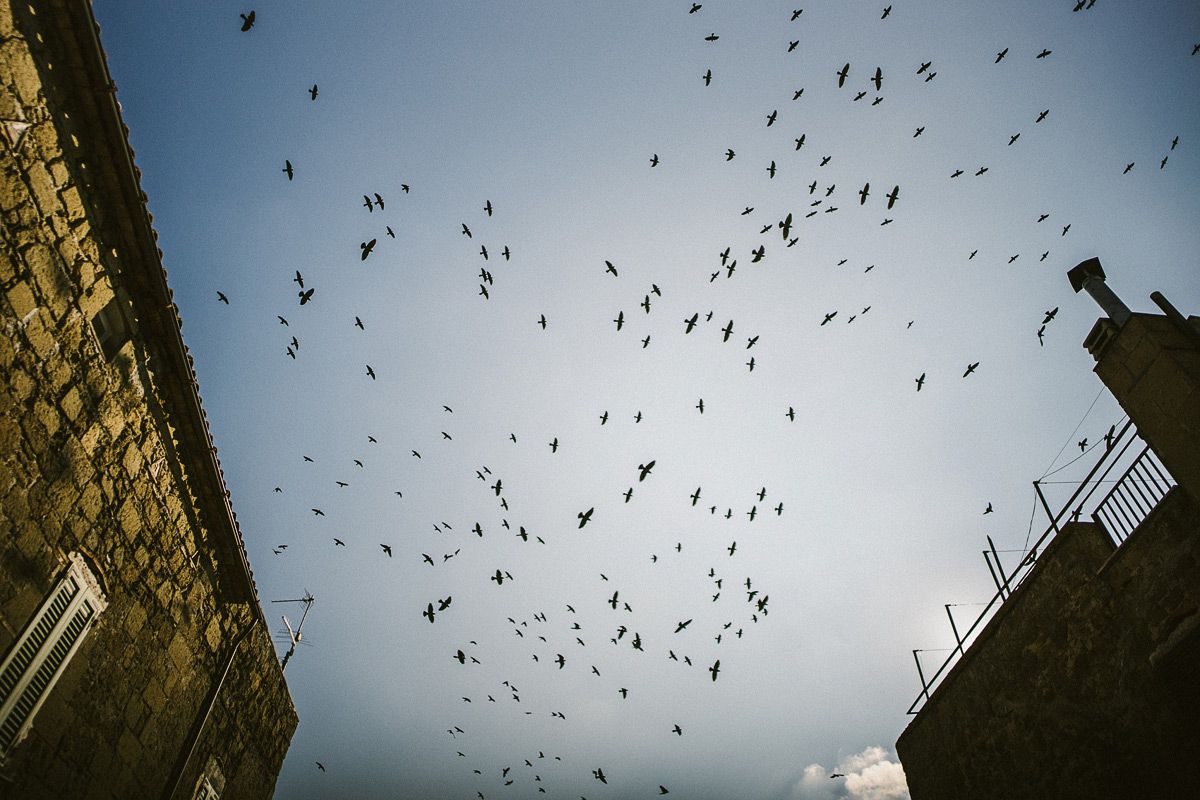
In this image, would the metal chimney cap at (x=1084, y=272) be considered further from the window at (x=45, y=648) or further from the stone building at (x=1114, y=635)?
the window at (x=45, y=648)

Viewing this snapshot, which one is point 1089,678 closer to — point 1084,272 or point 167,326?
point 1084,272

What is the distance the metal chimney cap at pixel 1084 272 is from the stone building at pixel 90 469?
507 inches

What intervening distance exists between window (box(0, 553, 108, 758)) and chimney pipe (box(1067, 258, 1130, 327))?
42.1 feet

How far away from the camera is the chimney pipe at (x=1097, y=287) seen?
7.59 m

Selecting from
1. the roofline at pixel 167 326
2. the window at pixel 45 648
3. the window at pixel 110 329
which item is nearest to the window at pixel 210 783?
the roofline at pixel 167 326

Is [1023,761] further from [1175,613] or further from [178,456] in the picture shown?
[178,456]

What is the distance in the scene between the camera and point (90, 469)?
5855mm

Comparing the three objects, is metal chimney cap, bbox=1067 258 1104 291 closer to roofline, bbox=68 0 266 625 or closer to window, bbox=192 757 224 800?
roofline, bbox=68 0 266 625

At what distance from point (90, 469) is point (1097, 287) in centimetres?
1336

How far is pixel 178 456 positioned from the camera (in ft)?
24.3

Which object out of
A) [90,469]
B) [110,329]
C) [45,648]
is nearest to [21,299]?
[110,329]

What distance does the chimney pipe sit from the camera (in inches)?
299

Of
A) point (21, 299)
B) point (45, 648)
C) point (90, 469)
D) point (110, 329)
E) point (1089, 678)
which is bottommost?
point (45, 648)

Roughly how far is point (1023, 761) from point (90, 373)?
43.5 feet
